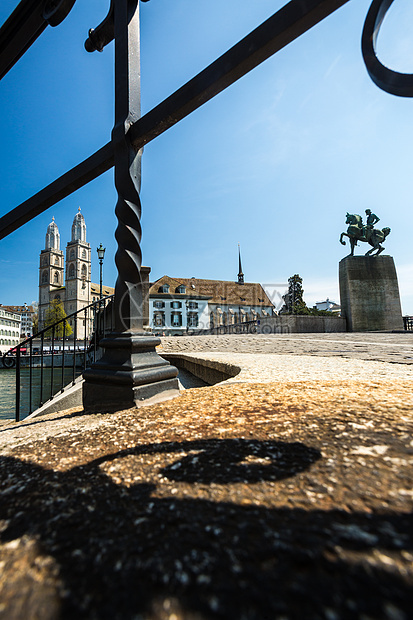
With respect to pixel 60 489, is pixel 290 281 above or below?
above

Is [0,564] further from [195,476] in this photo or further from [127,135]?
[127,135]

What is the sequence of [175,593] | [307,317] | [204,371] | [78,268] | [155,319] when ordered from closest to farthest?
[175,593], [204,371], [307,317], [155,319], [78,268]

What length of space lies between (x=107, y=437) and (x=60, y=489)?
52cm

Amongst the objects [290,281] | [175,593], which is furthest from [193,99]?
[290,281]

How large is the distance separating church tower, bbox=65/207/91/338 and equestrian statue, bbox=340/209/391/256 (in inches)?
2615

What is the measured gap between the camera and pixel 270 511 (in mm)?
787

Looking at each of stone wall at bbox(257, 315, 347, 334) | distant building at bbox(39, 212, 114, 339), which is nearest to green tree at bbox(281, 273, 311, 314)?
stone wall at bbox(257, 315, 347, 334)

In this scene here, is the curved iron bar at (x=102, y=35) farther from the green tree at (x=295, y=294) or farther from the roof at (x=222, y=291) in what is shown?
the roof at (x=222, y=291)

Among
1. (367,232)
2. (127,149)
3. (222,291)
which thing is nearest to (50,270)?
(222,291)

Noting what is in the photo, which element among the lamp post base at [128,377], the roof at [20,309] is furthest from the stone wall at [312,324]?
the roof at [20,309]

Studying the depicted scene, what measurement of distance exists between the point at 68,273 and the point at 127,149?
8266 cm

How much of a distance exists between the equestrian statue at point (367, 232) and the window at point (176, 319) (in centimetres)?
3628

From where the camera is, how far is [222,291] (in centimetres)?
6072

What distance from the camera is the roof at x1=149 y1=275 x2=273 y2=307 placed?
2138 inches
